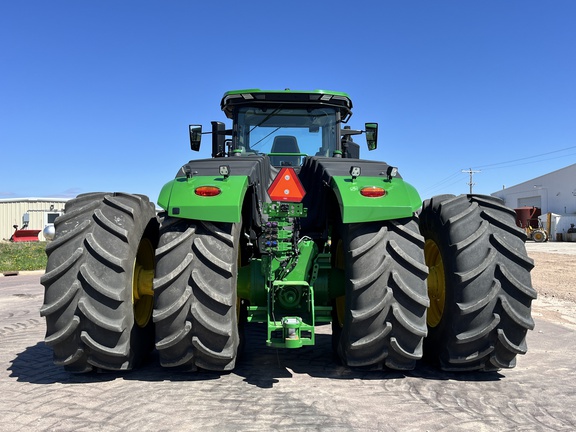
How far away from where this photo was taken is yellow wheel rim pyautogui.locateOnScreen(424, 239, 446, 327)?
4.16m

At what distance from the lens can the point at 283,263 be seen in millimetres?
3766

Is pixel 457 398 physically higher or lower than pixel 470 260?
lower

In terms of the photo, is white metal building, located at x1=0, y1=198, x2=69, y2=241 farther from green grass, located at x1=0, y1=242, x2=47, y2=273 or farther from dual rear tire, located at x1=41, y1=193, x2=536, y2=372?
dual rear tire, located at x1=41, y1=193, x2=536, y2=372

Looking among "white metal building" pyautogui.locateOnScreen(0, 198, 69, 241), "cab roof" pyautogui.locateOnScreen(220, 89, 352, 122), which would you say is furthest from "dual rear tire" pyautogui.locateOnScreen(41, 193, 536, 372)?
"white metal building" pyautogui.locateOnScreen(0, 198, 69, 241)

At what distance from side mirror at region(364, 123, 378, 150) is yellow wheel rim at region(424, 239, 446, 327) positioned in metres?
2.44

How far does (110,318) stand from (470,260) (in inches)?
107

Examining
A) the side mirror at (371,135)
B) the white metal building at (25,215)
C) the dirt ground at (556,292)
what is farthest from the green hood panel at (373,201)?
the white metal building at (25,215)

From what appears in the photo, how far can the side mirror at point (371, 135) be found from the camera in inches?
255

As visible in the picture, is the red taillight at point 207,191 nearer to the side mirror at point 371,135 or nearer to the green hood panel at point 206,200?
the green hood panel at point 206,200

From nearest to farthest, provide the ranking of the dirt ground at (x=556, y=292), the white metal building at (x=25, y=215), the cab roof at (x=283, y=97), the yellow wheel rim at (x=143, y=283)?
the yellow wheel rim at (x=143, y=283) < the cab roof at (x=283, y=97) < the dirt ground at (x=556, y=292) < the white metal building at (x=25, y=215)

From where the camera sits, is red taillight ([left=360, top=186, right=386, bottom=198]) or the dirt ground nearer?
red taillight ([left=360, top=186, right=386, bottom=198])

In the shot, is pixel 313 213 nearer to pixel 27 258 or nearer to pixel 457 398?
pixel 457 398

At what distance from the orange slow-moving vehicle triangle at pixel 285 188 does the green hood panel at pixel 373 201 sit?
0.31 m

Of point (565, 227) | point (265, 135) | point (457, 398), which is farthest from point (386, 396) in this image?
point (565, 227)
